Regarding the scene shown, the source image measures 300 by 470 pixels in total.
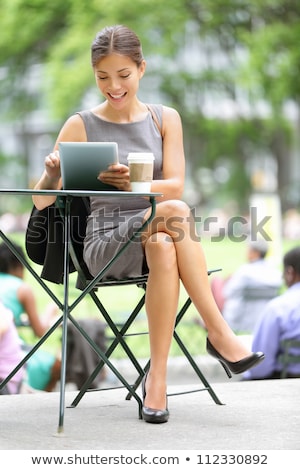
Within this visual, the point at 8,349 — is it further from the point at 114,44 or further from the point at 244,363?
the point at 114,44

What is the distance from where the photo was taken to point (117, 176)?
312 cm

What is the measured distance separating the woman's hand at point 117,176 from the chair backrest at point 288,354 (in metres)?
2.32

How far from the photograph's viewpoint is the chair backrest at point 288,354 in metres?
5.18

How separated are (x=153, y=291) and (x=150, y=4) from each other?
15623mm

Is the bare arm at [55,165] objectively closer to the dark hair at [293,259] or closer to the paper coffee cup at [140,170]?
the paper coffee cup at [140,170]

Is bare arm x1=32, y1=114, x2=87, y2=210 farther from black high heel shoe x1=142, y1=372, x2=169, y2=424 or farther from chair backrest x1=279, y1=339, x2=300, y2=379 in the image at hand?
chair backrest x1=279, y1=339, x2=300, y2=379

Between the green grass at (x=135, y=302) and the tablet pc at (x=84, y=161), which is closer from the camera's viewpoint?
the tablet pc at (x=84, y=161)

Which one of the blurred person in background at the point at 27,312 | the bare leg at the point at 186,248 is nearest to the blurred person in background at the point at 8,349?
the blurred person in background at the point at 27,312

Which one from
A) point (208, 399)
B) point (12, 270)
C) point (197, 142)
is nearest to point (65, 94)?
point (197, 142)

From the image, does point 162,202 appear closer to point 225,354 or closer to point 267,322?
point 225,354

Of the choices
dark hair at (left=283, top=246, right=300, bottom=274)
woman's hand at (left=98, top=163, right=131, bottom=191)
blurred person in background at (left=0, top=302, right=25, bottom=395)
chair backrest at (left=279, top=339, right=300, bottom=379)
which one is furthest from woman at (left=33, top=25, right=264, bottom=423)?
dark hair at (left=283, top=246, right=300, bottom=274)

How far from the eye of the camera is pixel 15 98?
65.8 ft

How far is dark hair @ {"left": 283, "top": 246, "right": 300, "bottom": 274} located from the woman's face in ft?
7.96
